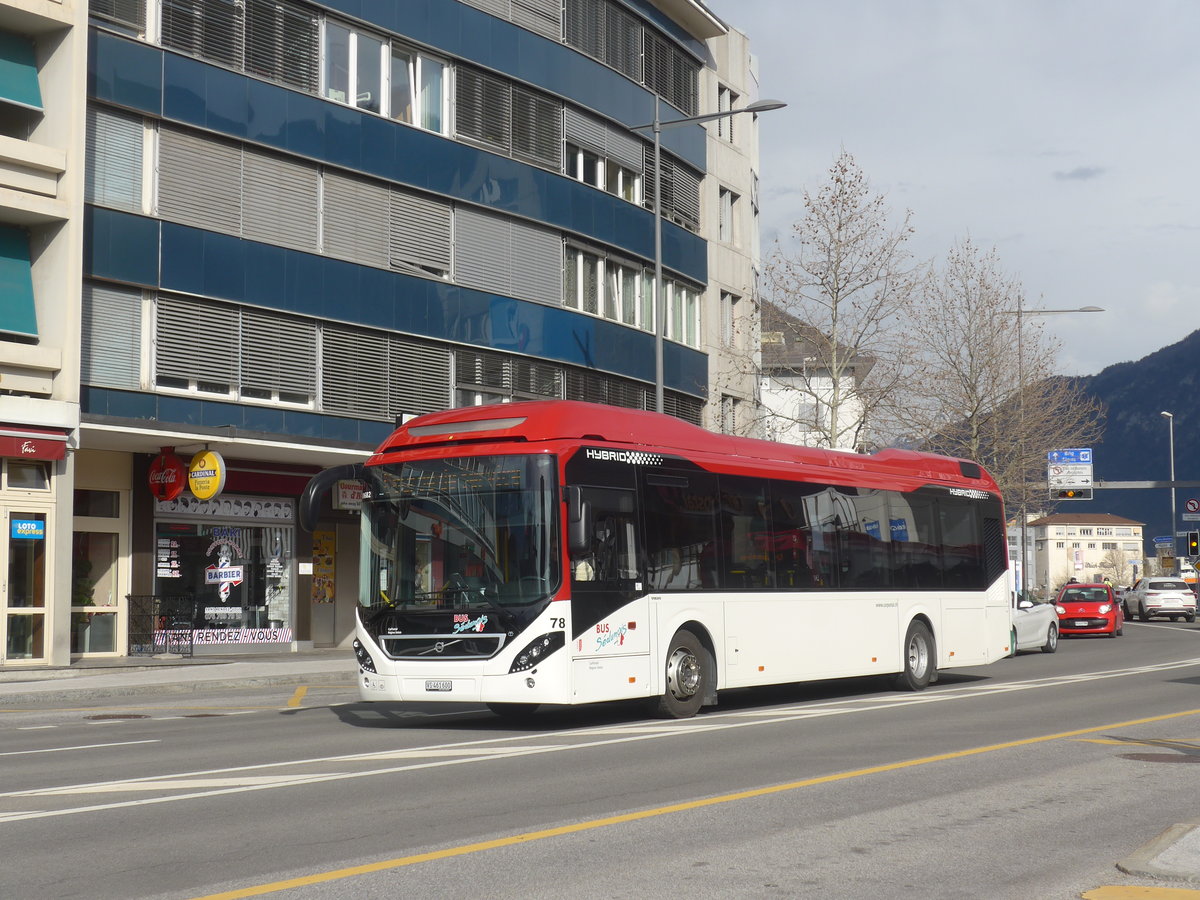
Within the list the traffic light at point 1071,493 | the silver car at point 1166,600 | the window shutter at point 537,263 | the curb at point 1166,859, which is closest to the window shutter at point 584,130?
the window shutter at point 537,263

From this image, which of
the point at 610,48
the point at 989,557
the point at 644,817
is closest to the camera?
the point at 644,817

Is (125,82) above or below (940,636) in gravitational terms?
above

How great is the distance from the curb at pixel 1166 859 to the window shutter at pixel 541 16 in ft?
94.2

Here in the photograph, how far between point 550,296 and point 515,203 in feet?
7.74

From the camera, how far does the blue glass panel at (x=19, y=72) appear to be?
24.0m

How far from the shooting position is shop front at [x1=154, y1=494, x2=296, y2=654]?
27.8 metres

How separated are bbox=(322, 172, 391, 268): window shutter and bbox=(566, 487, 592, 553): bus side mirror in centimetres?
1649

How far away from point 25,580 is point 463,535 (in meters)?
12.9

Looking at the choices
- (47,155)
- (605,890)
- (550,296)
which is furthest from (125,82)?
(605,890)

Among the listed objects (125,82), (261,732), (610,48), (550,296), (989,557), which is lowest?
(261,732)

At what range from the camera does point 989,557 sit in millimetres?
21312

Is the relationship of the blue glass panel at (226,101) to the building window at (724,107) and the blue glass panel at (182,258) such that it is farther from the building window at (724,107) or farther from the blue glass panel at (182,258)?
the building window at (724,107)

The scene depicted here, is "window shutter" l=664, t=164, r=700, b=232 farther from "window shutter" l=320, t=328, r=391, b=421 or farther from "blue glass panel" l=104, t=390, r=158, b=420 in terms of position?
"blue glass panel" l=104, t=390, r=158, b=420

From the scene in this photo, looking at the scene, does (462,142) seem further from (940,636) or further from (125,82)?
(940,636)
